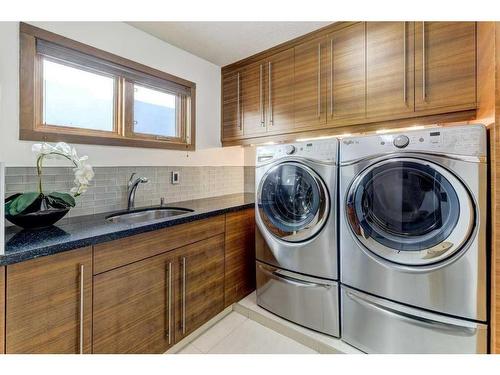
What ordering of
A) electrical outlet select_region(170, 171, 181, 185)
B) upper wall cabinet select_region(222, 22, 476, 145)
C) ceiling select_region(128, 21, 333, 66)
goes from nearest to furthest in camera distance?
upper wall cabinet select_region(222, 22, 476, 145)
ceiling select_region(128, 21, 333, 66)
electrical outlet select_region(170, 171, 181, 185)

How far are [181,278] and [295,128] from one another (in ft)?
4.70

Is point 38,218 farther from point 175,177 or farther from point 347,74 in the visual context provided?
point 347,74

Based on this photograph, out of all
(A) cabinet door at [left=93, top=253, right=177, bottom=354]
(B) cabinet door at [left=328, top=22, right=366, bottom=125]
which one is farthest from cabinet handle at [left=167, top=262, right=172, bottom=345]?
(B) cabinet door at [left=328, top=22, right=366, bottom=125]

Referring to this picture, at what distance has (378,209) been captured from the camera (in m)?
1.42

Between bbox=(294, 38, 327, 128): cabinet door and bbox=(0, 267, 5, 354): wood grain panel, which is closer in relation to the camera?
bbox=(0, 267, 5, 354): wood grain panel

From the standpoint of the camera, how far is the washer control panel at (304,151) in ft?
5.17

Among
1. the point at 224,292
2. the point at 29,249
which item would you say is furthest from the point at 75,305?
the point at 224,292

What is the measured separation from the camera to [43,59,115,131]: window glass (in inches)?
61.2

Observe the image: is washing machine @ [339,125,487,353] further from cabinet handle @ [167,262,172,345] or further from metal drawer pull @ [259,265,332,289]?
cabinet handle @ [167,262,172,345]

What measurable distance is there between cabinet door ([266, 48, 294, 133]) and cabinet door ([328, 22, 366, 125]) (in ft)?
1.14

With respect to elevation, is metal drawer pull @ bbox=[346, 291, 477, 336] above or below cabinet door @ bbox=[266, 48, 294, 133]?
below

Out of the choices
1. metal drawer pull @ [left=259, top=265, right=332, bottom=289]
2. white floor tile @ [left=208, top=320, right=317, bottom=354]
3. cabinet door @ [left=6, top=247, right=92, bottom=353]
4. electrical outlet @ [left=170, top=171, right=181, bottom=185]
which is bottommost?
white floor tile @ [left=208, top=320, right=317, bottom=354]

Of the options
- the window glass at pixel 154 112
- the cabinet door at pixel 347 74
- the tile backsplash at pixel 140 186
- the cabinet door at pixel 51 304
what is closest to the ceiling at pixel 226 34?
the cabinet door at pixel 347 74

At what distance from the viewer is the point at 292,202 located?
179 cm
